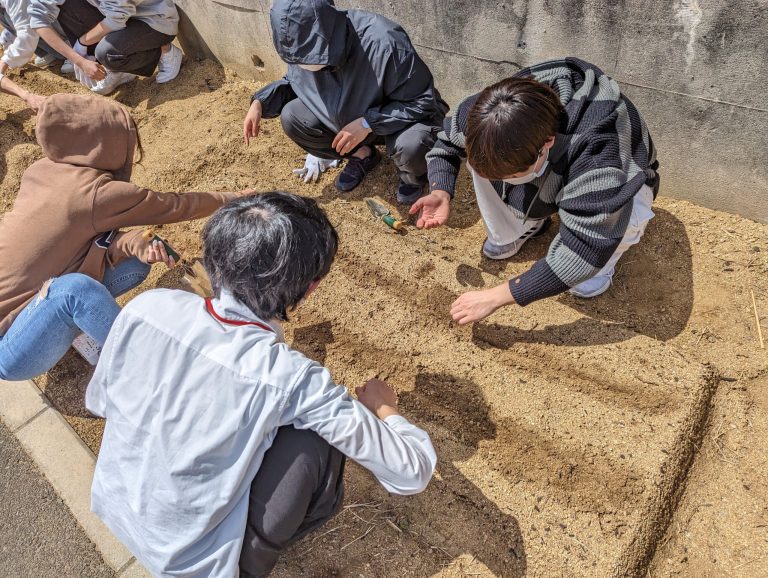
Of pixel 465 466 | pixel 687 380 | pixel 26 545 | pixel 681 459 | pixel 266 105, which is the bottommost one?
pixel 26 545

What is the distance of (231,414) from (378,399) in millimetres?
593

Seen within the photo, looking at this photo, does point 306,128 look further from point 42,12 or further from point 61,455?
point 42,12

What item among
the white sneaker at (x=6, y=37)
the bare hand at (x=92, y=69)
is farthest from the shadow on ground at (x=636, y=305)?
the white sneaker at (x=6, y=37)

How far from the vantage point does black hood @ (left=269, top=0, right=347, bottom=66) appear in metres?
2.54

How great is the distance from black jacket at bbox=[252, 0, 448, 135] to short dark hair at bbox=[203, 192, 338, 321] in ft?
4.53

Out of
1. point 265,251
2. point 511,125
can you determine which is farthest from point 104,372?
point 511,125

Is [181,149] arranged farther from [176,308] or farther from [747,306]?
[747,306]

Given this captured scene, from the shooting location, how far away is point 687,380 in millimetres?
2186

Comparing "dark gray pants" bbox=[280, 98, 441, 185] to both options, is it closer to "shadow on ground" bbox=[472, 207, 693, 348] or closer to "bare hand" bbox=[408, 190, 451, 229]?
"bare hand" bbox=[408, 190, 451, 229]

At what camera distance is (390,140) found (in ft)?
9.79

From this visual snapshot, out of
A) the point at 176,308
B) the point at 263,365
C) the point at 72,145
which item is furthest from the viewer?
the point at 72,145

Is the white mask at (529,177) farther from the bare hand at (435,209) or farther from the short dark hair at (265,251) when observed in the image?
the short dark hair at (265,251)

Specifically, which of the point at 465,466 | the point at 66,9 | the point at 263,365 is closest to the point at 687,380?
the point at 465,466

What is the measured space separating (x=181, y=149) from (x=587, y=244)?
3112 mm
